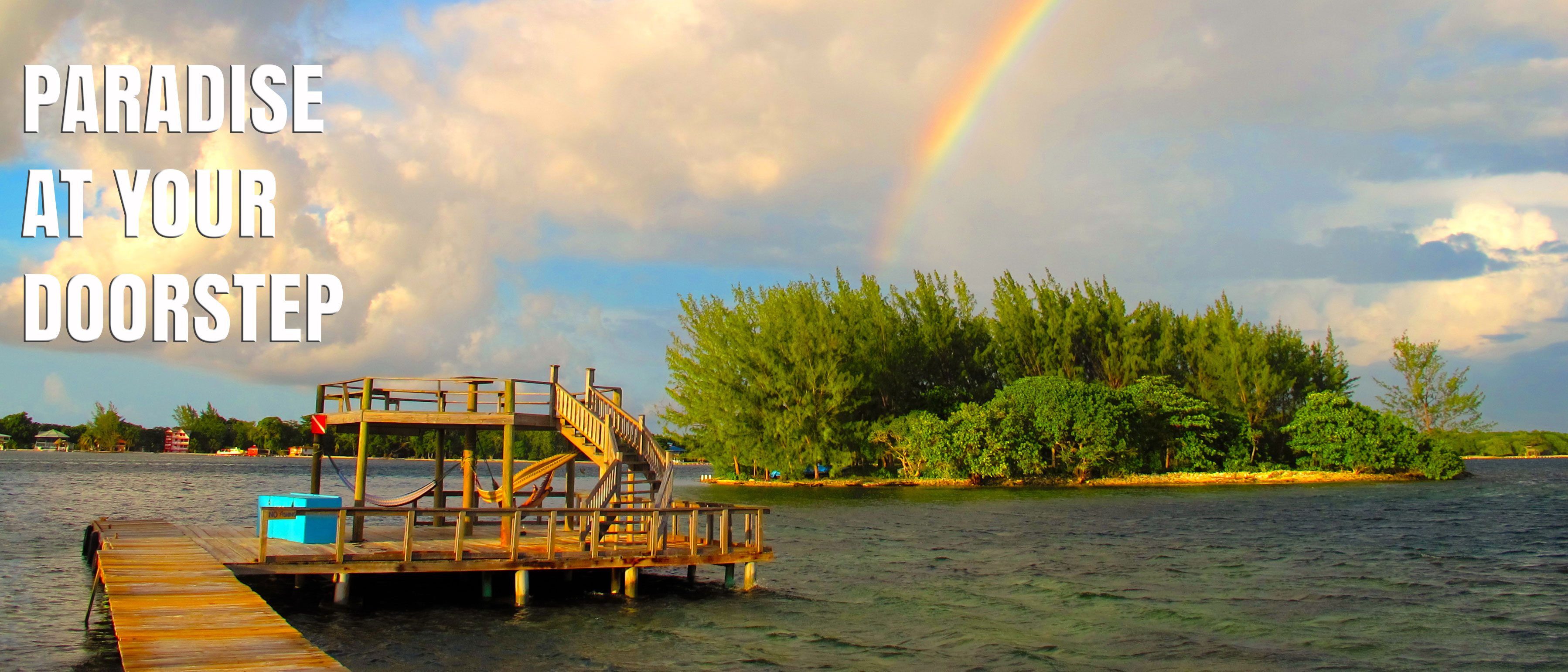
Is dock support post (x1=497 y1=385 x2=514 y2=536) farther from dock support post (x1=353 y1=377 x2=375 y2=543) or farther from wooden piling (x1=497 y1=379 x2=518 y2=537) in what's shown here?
dock support post (x1=353 y1=377 x2=375 y2=543)

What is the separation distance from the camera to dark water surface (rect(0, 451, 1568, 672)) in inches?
633

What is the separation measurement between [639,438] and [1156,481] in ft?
189

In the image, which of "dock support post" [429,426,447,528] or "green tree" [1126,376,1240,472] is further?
"green tree" [1126,376,1240,472]

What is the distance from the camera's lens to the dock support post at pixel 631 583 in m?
20.7

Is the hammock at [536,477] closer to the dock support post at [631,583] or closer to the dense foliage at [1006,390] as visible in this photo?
the dock support post at [631,583]

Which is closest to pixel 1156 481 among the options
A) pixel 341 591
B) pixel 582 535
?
pixel 582 535

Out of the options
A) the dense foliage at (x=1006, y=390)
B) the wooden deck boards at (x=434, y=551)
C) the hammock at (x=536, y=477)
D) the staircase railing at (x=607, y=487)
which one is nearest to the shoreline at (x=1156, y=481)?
the dense foliage at (x=1006, y=390)

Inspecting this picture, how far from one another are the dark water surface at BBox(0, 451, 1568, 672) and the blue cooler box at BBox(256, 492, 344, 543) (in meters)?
1.13

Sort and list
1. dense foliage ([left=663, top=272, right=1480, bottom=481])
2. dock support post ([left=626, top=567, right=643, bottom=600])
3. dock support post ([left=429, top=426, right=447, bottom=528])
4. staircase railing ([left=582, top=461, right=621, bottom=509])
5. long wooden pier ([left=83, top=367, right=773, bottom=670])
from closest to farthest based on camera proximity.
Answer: long wooden pier ([left=83, top=367, right=773, bottom=670])
dock support post ([left=626, top=567, right=643, bottom=600])
staircase railing ([left=582, top=461, right=621, bottom=509])
dock support post ([left=429, top=426, right=447, bottom=528])
dense foliage ([left=663, top=272, right=1480, bottom=481])

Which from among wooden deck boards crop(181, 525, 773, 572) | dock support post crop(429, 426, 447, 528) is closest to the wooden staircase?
wooden deck boards crop(181, 525, 773, 572)

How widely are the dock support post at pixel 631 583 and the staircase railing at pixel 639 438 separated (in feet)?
5.50

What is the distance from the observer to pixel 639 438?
73.9ft

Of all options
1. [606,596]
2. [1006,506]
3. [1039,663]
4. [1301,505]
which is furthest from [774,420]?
[1039,663]

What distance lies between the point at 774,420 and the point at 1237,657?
2178 inches
